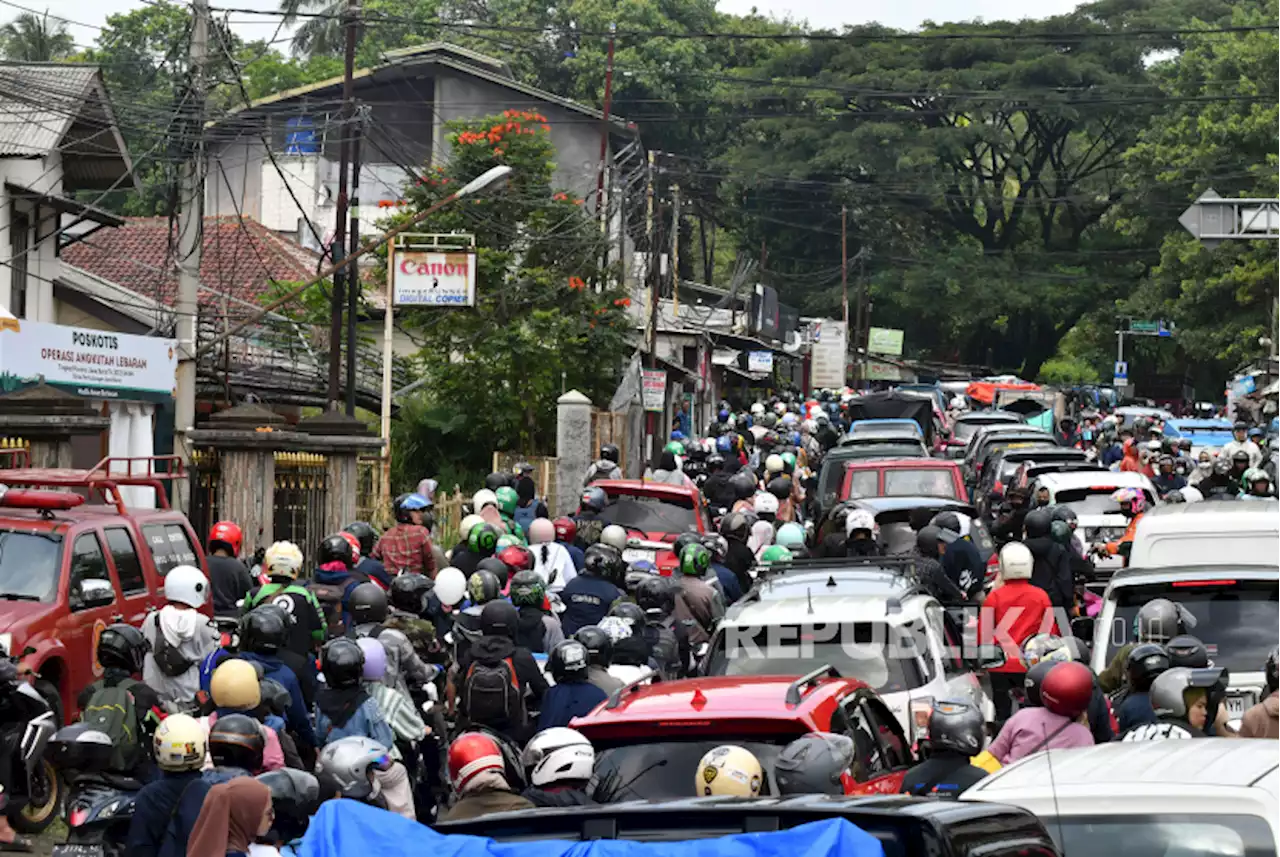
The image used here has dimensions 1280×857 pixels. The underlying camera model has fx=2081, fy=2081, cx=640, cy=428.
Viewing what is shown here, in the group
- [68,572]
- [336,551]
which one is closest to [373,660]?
[336,551]

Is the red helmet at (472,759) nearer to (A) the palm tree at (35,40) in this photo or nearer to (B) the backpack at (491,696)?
(B) the backpack at (491,696)

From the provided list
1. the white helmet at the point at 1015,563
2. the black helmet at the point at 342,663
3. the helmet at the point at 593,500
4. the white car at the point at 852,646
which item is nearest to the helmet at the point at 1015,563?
the white helmet at the point at 1015,563

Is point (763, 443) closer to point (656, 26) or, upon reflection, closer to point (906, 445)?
point (906, 445)

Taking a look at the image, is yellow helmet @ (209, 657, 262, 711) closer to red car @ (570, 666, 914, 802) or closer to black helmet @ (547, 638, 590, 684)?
red car @ (570, 666, 914, 802)

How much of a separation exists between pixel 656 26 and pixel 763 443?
2063 inches

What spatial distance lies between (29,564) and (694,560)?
460 cm

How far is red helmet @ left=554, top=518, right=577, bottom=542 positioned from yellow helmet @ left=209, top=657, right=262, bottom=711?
29.4 ft

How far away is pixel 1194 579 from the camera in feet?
39.6

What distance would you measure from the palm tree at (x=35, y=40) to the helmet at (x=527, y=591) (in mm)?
38558

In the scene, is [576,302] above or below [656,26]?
below

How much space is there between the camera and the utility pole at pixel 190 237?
24.0 m

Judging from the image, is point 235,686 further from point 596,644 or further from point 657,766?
point 596,644

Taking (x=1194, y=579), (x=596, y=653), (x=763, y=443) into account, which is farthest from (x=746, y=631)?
(x=763, y=443)

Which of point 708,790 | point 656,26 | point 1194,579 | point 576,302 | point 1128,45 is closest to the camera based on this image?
point 708,790
